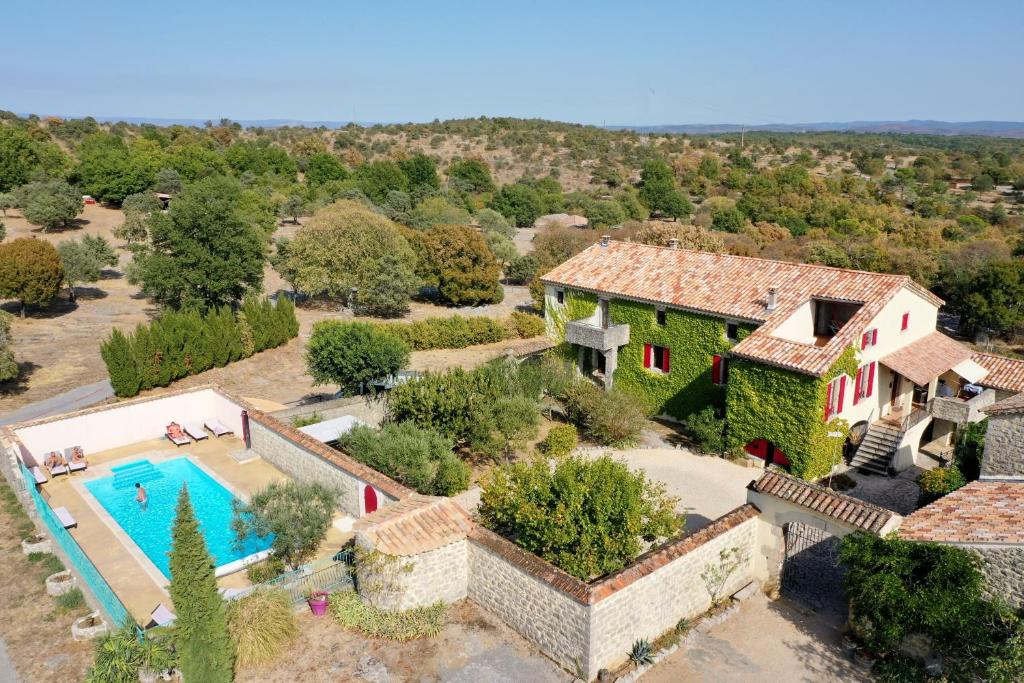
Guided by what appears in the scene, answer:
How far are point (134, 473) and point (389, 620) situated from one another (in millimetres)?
13910

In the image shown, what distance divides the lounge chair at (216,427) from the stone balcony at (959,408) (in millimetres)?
25265

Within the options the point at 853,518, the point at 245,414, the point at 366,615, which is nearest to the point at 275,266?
the point at 245,414

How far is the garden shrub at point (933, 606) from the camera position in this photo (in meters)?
13.1

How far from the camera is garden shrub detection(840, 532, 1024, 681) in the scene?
13109 mm

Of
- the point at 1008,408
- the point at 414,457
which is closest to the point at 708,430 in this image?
the point at 1008,408

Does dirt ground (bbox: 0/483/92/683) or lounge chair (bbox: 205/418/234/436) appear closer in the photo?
dirt ground (bbox: 0/483/92/683)

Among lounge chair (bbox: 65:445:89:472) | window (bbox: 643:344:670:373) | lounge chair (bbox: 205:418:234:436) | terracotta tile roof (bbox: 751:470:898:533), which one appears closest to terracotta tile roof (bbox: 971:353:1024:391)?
window (bbox: 643:344:670:373)

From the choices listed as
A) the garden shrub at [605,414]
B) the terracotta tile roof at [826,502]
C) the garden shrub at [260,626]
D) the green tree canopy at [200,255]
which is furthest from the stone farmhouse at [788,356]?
the green tree canopy at [200,255]

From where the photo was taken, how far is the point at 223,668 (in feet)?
Answer: 43.1

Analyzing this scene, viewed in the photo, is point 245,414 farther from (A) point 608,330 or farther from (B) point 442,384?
(A) point 608,330

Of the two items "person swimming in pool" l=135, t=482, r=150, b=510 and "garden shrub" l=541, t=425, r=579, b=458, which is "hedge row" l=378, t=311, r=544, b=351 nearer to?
"garden shrub" l=541, t=425, r=579, b=458

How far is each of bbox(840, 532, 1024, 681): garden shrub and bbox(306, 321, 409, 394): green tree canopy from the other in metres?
17.7

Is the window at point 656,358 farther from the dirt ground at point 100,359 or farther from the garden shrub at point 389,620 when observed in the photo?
the garden shrub at point 389,620

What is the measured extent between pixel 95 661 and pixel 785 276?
24.3 m
